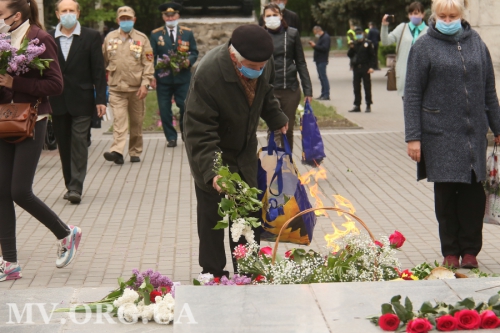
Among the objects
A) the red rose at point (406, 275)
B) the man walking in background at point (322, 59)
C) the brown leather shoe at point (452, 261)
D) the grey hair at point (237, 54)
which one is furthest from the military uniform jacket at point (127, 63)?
the man walking in background at point (322, 59)

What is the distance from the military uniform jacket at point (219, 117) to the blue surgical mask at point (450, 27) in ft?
4.46

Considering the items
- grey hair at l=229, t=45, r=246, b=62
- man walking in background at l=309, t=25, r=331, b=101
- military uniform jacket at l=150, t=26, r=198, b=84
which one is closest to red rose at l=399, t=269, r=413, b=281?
grey hair at l=229, t=45, r=246, b=62

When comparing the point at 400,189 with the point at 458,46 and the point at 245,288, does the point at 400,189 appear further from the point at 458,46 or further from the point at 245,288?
the point at 245,288

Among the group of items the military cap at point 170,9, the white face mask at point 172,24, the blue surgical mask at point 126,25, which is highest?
the blue surgical mask at point 126,25

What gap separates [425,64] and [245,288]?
2240mm

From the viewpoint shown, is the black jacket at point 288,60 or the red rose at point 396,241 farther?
the black jacket at point 288,60

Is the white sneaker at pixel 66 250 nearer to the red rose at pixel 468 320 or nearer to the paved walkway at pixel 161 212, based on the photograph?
the paved walkway at pixel 161 212

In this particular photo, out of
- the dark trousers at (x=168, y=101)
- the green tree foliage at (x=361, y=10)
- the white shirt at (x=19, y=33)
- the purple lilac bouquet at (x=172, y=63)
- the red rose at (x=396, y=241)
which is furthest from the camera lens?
the green tree foliage at (x=361, y=10)

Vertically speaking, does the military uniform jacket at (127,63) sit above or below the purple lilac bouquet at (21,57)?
below

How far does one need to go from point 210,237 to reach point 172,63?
7.65 m

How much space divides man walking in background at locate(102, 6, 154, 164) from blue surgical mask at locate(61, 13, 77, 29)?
2.53 m

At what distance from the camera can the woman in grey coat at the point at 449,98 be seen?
6008mm

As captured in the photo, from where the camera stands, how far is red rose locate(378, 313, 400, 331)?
4.08 meters

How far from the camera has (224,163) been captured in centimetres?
534
